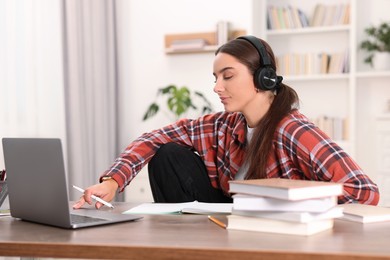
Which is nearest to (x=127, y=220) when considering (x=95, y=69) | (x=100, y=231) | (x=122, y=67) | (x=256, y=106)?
(x=100, y=231)

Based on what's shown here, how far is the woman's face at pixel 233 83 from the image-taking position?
1.94 m

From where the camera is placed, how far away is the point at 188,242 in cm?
108

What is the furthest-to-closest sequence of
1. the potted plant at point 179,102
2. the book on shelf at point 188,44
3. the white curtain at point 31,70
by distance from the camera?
the book on shelf at point 188,44, the potted plant at point 179,102, the white curtain at point 31,70

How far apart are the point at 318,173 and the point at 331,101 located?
3005mm

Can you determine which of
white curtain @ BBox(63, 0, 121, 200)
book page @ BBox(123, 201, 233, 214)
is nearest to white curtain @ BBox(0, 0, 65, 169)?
white curtain @ BBox(63, 0, 121, 200)

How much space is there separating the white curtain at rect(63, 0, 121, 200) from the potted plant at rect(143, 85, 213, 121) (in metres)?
0.31

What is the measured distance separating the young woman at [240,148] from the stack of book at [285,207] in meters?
0.41

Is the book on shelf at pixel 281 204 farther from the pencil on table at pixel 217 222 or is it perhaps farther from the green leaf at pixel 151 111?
the green leaf at pixel 151 111

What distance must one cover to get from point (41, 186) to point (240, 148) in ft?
3.07

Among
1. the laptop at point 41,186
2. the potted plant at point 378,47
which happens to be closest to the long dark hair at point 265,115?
the laptop at point 41,186

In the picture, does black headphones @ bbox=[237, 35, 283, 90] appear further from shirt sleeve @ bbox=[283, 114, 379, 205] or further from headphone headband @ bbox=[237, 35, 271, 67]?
shirt sleeve @ bbox=[283, 114, 379, 205]

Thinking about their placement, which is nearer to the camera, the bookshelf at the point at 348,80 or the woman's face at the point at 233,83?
the woman's face at the point at 233,83

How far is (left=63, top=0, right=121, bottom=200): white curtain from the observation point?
12.0ft

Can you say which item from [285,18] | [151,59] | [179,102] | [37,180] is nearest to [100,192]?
[37,180]
